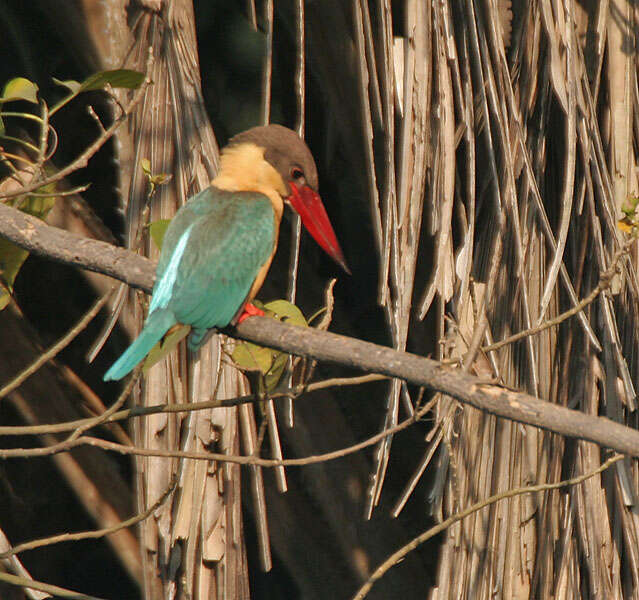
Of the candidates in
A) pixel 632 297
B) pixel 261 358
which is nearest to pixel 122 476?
pixel 261 358

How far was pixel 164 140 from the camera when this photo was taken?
2.26m

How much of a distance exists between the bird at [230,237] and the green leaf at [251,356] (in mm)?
150

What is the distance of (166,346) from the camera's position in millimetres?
1853

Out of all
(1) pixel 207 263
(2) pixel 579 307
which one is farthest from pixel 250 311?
(2) pixel 579 307

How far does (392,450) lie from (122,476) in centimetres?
99

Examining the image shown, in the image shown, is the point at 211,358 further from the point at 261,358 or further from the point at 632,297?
the point at 632,297

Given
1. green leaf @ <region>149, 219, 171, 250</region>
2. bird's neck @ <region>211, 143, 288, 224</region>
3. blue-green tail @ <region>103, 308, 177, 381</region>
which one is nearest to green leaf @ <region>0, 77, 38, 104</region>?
green leaf @ <region>149, 219, 171, 250</region>

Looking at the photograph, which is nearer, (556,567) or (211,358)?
(211,358)

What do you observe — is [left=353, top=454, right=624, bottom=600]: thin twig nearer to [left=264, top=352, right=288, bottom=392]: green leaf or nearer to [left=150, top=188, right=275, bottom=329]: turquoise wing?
[left=264, top=352, right=288, bottom=392]: green leaf

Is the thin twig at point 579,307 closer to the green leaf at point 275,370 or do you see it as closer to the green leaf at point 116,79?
the green leaf at point 275,370

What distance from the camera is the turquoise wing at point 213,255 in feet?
6.54

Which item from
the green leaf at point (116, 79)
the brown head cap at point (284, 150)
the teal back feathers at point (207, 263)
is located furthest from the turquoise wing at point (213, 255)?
the green leaf at point (116, 79)

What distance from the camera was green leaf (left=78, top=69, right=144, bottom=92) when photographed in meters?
1.66

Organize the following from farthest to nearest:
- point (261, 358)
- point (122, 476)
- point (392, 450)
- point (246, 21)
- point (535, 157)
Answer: point (392, 450) → point (122, 476) → point (246, 21) → point (535, 157) → point (261, 358)
